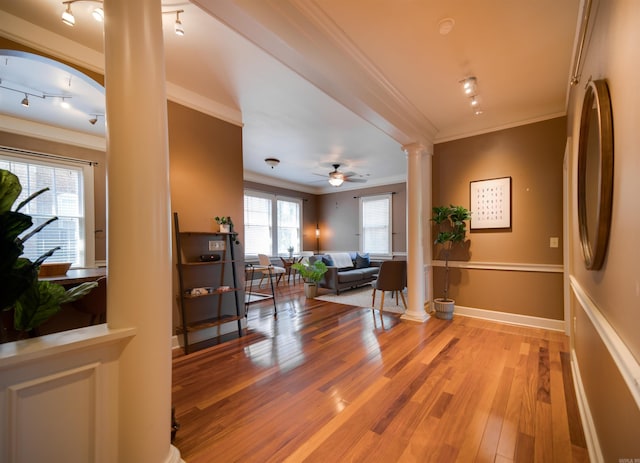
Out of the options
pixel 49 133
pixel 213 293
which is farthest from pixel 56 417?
pixel 49 133

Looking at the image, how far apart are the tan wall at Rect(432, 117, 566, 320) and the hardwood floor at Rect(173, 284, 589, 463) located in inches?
21.3

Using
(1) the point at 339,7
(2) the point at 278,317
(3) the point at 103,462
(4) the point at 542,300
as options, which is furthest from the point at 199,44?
(4) the point at 542,300

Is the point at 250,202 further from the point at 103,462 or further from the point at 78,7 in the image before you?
the point at 103,462

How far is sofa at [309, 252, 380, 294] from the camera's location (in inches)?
238

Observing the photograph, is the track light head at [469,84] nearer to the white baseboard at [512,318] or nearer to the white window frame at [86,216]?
the white baseboard at [512,318]

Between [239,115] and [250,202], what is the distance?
3.94m

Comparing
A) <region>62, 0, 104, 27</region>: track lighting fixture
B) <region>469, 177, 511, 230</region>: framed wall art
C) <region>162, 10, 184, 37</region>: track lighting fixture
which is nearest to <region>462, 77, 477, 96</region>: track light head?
Result: <region>469, 177, 511, 230</region>: framed wall art

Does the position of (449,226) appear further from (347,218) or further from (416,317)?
(347,218)

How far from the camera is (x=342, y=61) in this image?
2424 millimetres

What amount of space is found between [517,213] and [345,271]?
3.92 metres

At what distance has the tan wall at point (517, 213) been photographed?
3.52 meters

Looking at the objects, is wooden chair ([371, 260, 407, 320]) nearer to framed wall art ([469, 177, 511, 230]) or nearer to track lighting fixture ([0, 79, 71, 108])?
framed wall art ([469, 177, 511, 230])

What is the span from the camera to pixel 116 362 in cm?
126

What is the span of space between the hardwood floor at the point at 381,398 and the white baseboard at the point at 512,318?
0.56 ft
